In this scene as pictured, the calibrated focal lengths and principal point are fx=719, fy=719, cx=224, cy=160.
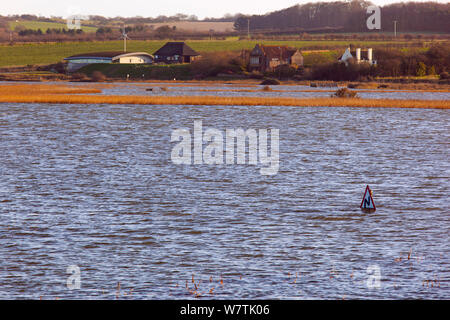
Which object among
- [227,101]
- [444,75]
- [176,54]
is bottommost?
[227,101]

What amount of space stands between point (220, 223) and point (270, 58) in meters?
146

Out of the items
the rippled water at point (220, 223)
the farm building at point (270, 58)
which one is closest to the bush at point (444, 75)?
the farm building at point (270, 58)

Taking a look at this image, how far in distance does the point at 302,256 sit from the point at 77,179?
17.4 metres

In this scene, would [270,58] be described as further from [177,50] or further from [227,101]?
[227,101]

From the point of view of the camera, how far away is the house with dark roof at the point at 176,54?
19188 centimetres

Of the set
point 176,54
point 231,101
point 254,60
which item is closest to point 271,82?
point 254,60

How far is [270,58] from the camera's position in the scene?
16838 cm

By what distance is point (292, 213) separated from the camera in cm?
2770

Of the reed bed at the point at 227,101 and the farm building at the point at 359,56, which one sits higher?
the farm building at the point at 359,56

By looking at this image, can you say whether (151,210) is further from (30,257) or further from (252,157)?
(252,157)

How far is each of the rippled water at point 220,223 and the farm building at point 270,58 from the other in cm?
11605

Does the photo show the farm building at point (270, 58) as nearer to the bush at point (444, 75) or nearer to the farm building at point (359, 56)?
the farm building at point (359, 56)

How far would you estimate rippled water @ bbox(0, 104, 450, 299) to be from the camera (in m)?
18.5

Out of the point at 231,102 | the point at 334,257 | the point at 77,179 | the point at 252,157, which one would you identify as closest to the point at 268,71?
the point at 231,102
